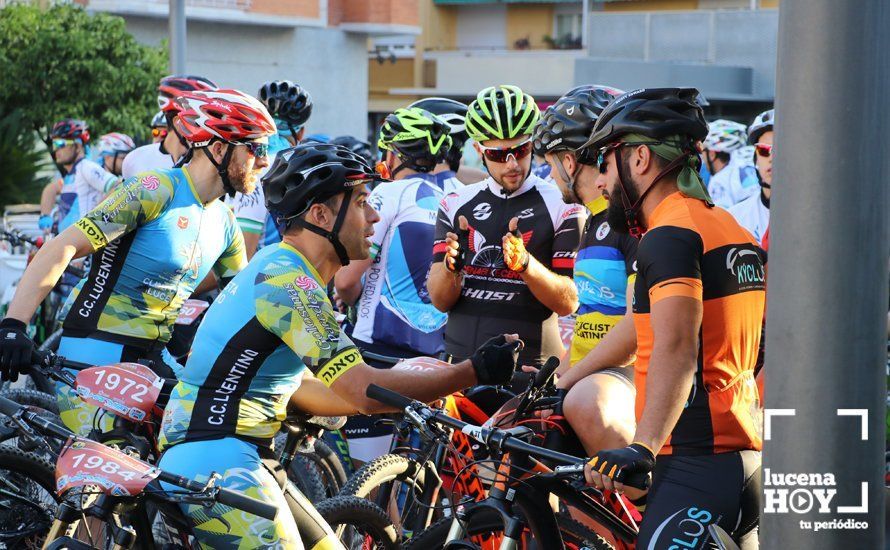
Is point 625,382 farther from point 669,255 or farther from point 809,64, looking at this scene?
point 809,64

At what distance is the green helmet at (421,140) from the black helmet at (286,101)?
9.24ft

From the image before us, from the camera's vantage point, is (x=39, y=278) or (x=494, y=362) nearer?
(x=494, y=362)

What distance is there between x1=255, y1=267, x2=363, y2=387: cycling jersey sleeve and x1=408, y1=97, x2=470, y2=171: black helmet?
339cm

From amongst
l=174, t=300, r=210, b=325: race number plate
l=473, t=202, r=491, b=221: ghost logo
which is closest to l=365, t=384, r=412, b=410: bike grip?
l=473, t=202, r=491, b=221: ghost logo

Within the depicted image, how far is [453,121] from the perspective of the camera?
777 centimetres

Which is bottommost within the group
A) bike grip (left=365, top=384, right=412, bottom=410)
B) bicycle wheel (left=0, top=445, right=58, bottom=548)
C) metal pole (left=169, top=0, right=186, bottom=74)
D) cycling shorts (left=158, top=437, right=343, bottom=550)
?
bicycle wheel (left=0, top=445, right=58, bottom=548)

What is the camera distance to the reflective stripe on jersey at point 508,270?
20.7 feet

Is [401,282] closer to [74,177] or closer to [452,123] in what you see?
[452,123]

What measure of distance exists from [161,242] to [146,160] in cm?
354

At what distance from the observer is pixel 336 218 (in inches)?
180

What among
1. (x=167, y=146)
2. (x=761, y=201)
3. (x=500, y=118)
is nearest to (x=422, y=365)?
(x=500, y=118)

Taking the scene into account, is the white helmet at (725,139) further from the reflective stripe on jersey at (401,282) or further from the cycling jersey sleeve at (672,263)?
the cycling jersey sleeve at (672,263)

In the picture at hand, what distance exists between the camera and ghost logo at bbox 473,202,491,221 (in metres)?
6.41

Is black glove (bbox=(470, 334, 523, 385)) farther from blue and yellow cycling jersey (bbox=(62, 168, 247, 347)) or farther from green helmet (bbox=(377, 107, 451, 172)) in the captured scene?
green helmet (bbox=(377, 107, 451, 172))
